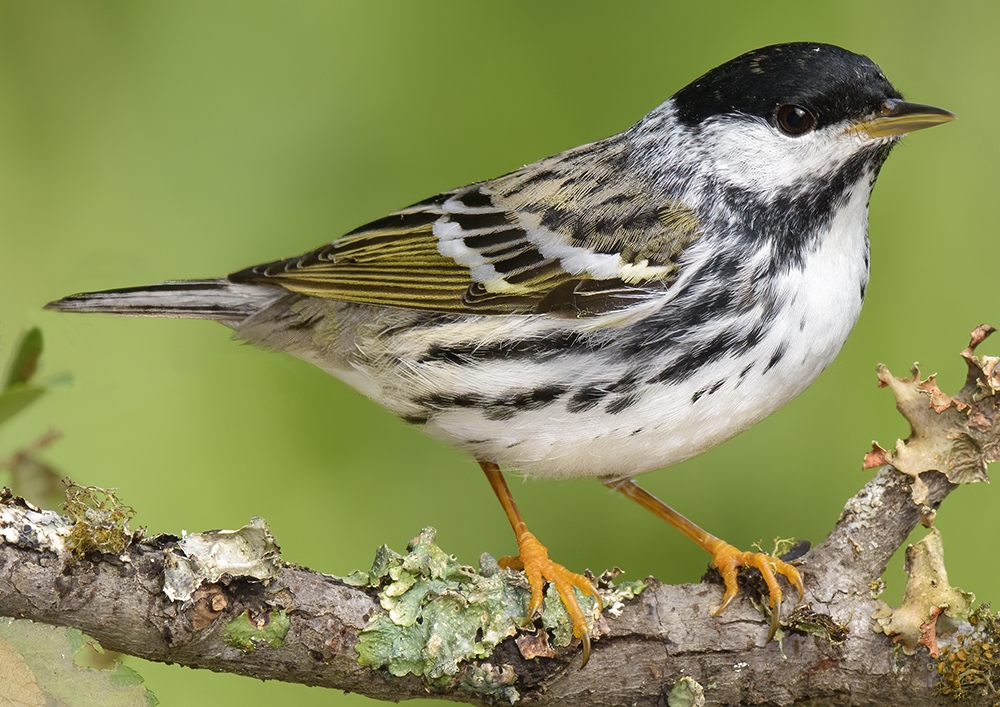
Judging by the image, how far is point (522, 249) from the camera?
10.6 feet

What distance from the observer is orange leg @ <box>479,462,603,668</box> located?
2.65 meters

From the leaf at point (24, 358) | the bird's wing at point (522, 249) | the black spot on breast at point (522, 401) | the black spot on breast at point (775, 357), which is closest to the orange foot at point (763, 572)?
the black spot on breast at point (775, 357)

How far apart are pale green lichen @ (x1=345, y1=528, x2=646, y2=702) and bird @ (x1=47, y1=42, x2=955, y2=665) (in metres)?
0.06

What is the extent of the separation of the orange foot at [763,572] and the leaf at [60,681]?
1.53 m

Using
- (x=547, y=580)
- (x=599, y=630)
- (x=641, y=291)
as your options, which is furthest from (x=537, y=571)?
(x=641, y=291)

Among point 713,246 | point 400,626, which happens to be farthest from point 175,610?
point 713,246

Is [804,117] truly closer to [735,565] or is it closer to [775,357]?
[775,357]

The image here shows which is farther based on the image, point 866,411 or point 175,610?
point 866,411

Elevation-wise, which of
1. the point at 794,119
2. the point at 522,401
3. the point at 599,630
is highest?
the point at 794,119

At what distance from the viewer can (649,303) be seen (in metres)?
2.88

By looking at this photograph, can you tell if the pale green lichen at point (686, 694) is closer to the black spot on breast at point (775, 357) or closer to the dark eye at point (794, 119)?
the black spot on breast at point (775, 357)

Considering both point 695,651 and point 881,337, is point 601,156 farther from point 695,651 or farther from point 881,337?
point 695,651

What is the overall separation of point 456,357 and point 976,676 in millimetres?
1606

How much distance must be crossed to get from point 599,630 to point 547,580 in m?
0.31
